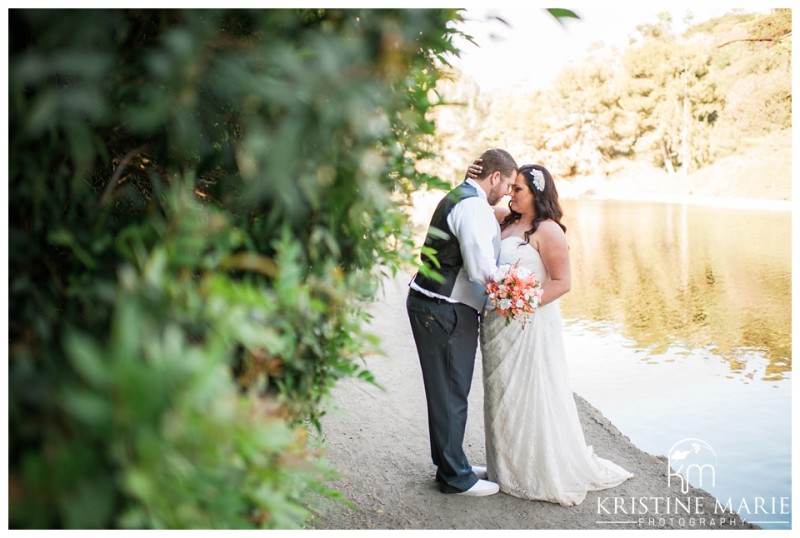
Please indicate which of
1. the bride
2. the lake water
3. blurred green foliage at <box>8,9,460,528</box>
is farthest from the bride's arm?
blurred green foliage at <box>8,9,460,528</box>

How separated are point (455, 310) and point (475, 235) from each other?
1.63ft

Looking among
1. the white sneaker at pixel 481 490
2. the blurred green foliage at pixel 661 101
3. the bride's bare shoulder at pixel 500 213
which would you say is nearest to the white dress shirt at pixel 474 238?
the bride's bare shoulder at pixel 500 213

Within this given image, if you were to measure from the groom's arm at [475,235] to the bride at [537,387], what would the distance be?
408 millimetres

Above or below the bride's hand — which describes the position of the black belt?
below

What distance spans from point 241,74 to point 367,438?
15.2ft

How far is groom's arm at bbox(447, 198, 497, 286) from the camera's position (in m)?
3.85

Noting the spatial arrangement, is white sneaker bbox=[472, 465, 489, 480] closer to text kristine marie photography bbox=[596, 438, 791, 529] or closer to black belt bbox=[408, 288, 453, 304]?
text kristine marie photography bbox=[596, 438, 791, 529]

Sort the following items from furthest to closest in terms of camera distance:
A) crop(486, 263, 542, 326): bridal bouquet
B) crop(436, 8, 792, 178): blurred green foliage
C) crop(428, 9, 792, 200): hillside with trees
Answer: crop(436, 8, 792, 178): blurred green foliage, crop(428, 9, 792, 200): hillside with trees, crop(486, 263, 542, 326): bridal bouquet

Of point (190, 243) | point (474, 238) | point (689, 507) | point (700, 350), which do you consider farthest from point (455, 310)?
point (700, 350)

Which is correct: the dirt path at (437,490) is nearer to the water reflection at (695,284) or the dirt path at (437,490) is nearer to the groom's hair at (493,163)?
the groom's hair at (493,163)

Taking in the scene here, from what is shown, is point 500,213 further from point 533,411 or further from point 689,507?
point 689,507

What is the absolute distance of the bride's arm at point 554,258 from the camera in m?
4.17

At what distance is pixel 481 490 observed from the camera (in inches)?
164

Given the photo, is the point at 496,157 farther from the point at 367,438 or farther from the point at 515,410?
the point at 367,438
